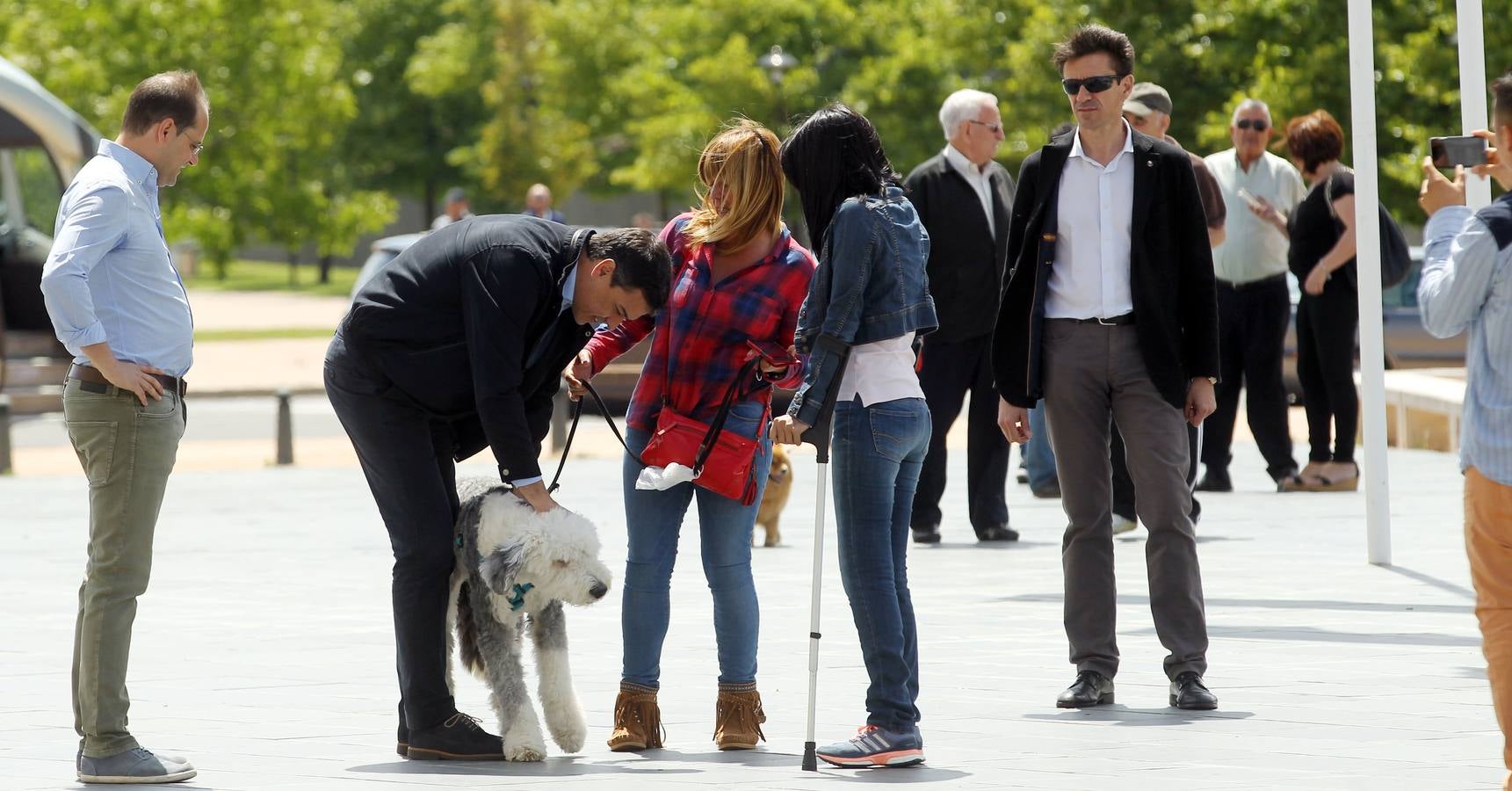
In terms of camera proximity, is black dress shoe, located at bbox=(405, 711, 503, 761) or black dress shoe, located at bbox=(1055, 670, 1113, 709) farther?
black dress shoe, located at bbox=(1055, 670, 1113, 709)

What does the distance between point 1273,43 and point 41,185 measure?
1489cm

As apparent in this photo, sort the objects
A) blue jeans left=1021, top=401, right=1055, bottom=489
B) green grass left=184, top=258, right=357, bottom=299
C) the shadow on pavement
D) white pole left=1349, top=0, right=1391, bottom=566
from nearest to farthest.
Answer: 1. the shadow on pavement
2. white pole left=1349, top=0, right=1391, bottom=566
3. blue jeans left=1021, top=401, right=1055, bottom=489
4. green grass left=184, top=258, right=357, bottom=299

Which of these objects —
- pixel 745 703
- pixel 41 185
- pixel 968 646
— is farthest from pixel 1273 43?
pixel 745 703

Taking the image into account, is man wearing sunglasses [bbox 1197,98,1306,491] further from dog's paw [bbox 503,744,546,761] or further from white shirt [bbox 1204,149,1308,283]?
dog's paw [bbox 503,744,546,761]

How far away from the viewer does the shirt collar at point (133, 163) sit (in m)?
5.74

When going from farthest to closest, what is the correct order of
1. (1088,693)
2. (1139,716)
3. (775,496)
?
1. (775,496)
2. (1088,693)
3. (1139,716)

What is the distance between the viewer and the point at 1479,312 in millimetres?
4965

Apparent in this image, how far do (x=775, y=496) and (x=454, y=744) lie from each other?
4.91 m

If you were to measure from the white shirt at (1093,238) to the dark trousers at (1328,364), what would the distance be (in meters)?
5.96

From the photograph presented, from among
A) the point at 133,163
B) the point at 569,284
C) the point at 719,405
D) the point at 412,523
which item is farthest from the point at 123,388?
the point at 719,405

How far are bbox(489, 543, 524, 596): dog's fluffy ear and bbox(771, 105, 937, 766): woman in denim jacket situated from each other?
79cm

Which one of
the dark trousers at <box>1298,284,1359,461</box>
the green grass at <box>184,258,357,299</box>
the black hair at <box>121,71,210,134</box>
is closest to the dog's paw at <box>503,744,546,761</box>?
the black hair at <box>121,71,210,134</box>

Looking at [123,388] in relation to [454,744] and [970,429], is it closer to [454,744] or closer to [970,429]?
[454,744]

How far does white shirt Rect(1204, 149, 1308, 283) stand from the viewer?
40.3 ft
